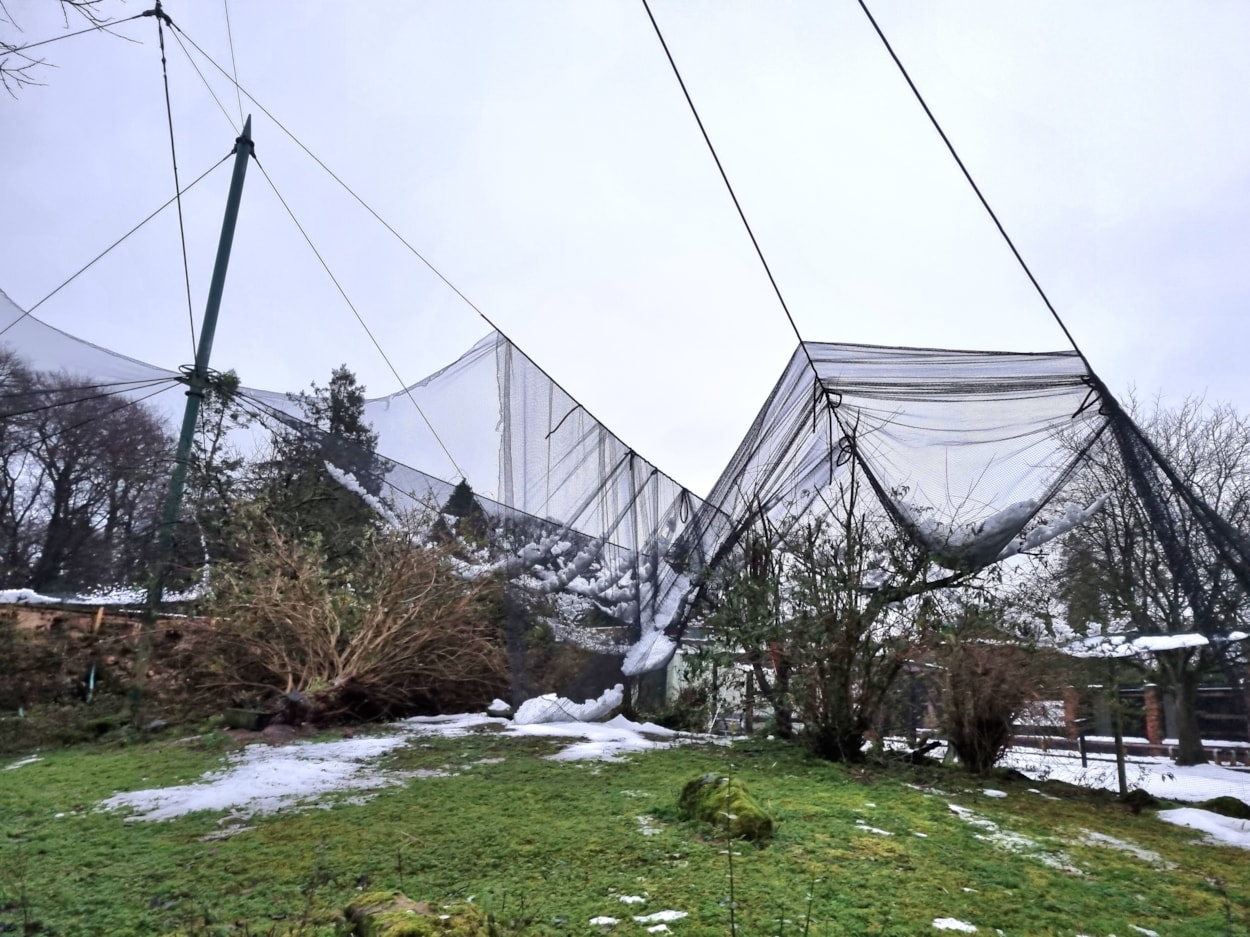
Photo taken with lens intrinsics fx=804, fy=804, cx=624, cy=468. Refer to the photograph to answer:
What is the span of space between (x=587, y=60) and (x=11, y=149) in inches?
95.6

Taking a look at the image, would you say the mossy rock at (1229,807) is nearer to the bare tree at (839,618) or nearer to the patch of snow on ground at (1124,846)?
the patch of snow on ground at (1124,846)

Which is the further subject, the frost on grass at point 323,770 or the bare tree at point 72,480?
the bare tree at point 72,480

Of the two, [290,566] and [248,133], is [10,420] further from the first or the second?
[248,133]

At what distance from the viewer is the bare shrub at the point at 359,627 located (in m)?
6.72

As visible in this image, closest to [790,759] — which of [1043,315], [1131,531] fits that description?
[1131,531]

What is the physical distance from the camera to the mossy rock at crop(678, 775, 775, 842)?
3082 mm

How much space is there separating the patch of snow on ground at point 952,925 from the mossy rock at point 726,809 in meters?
0.80

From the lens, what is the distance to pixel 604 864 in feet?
9.17

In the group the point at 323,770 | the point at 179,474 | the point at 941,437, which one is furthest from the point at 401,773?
the point at 941,437

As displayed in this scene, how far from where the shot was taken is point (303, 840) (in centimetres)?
309

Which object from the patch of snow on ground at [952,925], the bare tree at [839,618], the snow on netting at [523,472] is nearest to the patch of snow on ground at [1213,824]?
the bare tree at [839,618]

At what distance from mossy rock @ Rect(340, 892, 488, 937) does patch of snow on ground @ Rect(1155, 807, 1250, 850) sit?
3.79 metres

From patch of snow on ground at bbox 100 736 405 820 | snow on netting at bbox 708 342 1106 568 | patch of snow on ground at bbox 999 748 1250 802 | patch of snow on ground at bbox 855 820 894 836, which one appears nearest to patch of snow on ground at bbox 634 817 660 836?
patch of snow on ground at bbox 855 820 894 836

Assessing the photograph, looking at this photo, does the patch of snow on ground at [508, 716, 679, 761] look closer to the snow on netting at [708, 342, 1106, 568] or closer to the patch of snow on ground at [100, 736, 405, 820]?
the patch of snow on ground at [100, 736, 405, 820]
